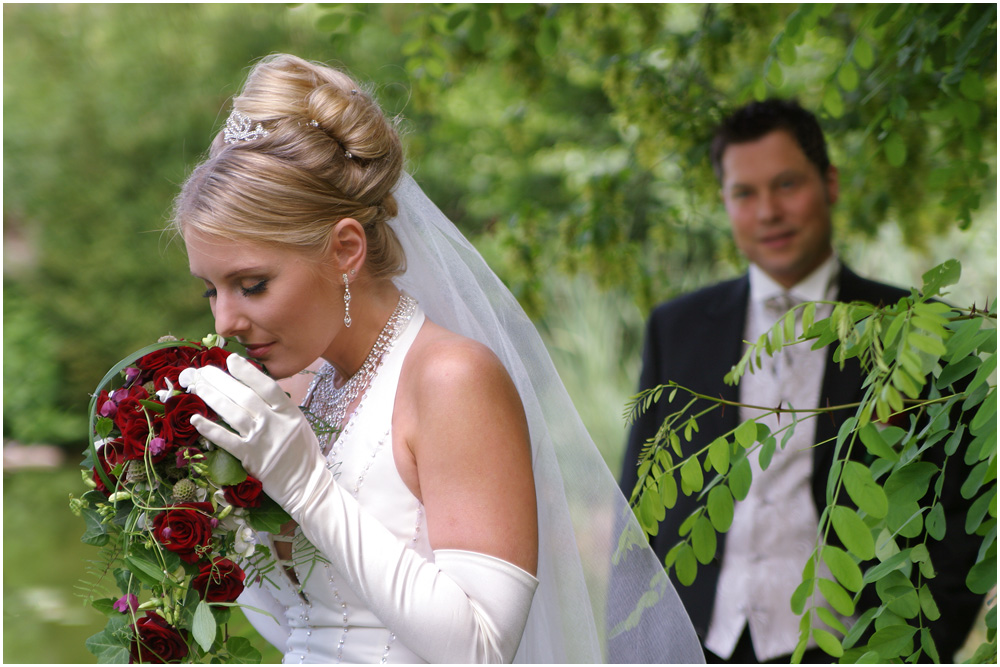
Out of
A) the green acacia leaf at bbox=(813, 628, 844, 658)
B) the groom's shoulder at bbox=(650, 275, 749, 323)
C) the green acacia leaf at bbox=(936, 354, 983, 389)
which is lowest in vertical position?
the green acacia leaf at bbox=(813, 628, 844, 658)

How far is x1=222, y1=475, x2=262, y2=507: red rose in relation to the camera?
1.38m

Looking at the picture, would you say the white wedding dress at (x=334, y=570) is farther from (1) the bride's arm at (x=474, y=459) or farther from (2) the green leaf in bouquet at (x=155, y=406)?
(2) the green leaf in bouquet at (x=155, y=406)

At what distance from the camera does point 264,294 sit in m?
1.55

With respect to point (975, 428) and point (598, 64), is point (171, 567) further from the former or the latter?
point (598, 64)

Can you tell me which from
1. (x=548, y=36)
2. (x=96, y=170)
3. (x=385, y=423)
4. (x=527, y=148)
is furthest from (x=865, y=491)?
(x=96, y=170)

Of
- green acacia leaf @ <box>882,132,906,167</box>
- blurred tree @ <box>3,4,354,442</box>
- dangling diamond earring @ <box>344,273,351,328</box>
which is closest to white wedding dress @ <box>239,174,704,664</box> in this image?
dangling diamond earring @ <box>344,273,351,328</box>

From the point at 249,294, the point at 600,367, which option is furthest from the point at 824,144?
the point at 600,367

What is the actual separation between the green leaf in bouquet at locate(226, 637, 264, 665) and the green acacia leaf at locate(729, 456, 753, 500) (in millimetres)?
821

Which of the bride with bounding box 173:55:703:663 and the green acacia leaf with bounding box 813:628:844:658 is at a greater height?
the bride with bounding box 173:55:703:663

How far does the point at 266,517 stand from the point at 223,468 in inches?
5.1

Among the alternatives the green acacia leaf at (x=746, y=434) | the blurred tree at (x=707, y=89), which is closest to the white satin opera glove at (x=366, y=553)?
the green acacia leaf at (x=746, y=434)

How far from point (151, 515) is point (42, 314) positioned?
8555 mm

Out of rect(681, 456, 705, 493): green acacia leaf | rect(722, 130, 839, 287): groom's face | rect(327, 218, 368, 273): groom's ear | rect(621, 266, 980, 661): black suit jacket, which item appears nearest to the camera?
rect(681, 456, 705, 493): green acacia leaf

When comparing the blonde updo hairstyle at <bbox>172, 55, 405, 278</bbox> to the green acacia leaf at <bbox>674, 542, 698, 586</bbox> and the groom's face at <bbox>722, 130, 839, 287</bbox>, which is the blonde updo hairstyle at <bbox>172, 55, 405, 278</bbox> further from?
the groom's face at <bbox>722, 130, 839, 287</bbox>
